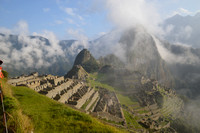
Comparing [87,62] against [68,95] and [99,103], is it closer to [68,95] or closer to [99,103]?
[99,103]

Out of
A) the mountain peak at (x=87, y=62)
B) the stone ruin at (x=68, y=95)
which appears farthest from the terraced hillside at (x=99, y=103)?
the mountain peak at (x=87, y=62)

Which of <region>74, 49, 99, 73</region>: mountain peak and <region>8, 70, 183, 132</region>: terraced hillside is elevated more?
<region>74, 49, 99, 73</region>: mountain peak

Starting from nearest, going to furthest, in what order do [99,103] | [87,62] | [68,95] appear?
1. [68,95]
2. [99,103]
3. [87,62]

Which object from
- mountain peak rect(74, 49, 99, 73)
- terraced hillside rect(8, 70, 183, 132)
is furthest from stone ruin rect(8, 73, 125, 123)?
mountain peak rect(74, 49, 99, 73)

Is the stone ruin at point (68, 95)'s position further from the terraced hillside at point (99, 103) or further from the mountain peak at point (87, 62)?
the mountain peak at point (87, 62)

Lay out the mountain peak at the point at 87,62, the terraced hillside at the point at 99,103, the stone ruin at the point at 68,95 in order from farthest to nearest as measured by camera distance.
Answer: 1. the mountain peak at the point at 87,62
2. the terraced hillside at the point at 99,103
3. the stone ruin at the point at 68,95

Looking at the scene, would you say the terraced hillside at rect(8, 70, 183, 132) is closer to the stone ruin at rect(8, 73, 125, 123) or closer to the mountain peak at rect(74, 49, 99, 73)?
the stone ruin at rect(8, 73, 125, 123)

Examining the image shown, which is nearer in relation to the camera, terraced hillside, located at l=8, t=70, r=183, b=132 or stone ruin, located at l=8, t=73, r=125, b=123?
stone ruin, located at l=8, t=73, r=125, b=123

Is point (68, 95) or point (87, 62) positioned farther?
point (87, 62)

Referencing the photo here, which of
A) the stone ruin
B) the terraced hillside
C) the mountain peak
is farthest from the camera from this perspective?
the mountain peak

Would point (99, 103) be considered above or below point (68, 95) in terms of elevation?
below

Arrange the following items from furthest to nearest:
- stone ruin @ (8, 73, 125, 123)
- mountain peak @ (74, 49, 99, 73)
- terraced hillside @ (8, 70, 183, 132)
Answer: mountain peak @ (74, 49, 99, 73), terraced hillside @ (8, 70, 183, 132), stone ruin @ (8, 73, 125, 123)

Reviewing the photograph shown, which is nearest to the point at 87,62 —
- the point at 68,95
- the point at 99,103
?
the point at 99,103

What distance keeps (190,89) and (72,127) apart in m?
241
